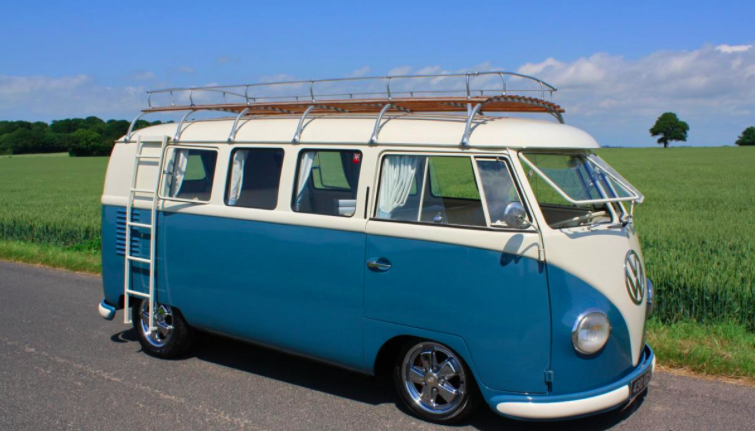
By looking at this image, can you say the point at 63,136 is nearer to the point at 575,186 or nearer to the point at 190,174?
the point at 190,174

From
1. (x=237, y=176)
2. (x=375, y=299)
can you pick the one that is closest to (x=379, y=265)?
(x=375, y=299)

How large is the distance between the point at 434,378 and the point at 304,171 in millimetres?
1906

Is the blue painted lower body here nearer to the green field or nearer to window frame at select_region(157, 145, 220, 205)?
window frame at select_region(157, 145, 220, 205)

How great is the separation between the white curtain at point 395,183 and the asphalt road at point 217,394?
1553mm

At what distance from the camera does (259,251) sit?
5.46 meters

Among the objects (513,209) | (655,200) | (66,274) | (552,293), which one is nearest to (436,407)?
(552,293)

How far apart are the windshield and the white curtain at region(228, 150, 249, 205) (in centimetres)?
247

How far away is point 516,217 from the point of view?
428 centimetres

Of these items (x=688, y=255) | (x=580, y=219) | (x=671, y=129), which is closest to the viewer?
(x=580, y=219)

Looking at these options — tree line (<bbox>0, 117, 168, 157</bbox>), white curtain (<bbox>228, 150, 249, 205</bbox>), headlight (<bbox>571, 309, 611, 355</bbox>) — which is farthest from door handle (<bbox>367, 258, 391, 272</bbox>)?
tree line (<bbox>0, 117, 168, 157</bbox>)

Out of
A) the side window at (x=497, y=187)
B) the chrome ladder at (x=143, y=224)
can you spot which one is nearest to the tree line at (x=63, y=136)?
the chrome ladder at (x=143, y=224)

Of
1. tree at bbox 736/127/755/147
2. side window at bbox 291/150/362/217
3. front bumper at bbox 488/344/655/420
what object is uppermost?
tree at bbox 736/127/755/147

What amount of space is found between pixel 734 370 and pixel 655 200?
58.4ft

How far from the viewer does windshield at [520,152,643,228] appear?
4.63m
